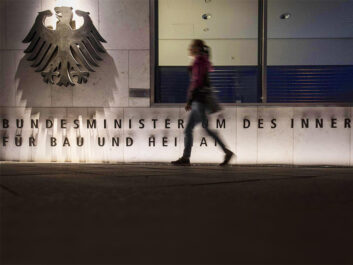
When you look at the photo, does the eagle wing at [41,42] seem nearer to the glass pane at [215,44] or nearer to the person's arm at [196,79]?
the glass pane at [215,44]

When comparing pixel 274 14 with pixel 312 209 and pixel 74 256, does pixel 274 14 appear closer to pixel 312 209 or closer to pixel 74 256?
pixel 312 209

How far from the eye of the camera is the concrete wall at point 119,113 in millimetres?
8633

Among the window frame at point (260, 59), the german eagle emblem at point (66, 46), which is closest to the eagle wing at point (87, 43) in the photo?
the german eagle emblem at point (66, 46)

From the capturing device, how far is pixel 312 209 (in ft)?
11.4

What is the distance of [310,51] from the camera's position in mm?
9070

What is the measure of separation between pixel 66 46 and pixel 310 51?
476cm

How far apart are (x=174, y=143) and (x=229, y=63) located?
1.93 metres

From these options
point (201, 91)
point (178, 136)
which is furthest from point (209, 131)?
point (178, 136)

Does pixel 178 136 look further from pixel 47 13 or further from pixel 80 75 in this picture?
pixel 47 13

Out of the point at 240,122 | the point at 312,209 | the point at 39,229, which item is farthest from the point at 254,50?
the point at 39,229

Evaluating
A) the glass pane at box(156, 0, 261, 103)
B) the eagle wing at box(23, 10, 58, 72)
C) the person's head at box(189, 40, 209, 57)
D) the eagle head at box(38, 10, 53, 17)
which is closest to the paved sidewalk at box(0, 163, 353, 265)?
the person's head at box(189, 40, 209, 57)

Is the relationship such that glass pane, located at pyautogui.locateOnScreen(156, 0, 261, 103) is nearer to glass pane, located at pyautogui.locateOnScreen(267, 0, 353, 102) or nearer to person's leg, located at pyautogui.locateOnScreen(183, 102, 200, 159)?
glass pane, located at pyautogui.locateOnScreen(267, 0, 353, 102)

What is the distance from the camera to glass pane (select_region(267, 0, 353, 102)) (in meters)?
8.85

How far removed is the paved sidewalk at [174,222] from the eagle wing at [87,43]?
13.9 ft
